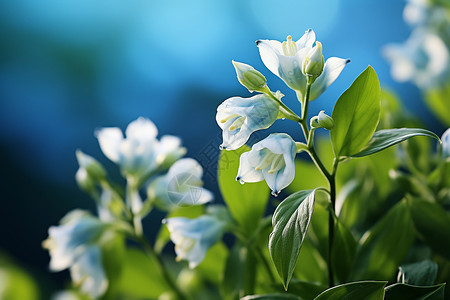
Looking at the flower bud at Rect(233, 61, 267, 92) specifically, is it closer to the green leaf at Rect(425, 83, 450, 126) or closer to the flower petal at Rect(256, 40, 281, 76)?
the flower petal at Rect(256, 40, 281, 76)

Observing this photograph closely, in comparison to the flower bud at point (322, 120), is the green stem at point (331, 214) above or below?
below

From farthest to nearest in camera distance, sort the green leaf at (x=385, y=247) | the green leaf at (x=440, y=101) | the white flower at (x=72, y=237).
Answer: the green leaf at (x=440, y=101)
the white flower at (x=72, y=237)
the green leaf at (x=385, y=247)

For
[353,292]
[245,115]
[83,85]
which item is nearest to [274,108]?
[245,115]

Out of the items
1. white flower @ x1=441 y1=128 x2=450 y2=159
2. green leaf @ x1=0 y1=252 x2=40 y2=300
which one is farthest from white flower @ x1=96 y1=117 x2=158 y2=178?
green leaf @ x1=0 y1=252 x2=40 y2=300

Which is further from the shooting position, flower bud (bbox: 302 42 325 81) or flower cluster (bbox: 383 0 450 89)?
flower cluster (bbox: 383 0 450 89)

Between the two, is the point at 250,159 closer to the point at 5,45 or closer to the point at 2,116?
the point at 2,116

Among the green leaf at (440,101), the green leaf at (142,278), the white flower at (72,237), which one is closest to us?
the white flower at (72,237)

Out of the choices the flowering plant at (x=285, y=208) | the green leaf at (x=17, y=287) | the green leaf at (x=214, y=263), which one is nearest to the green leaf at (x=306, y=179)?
the flowering plant at (x=285, y=208)

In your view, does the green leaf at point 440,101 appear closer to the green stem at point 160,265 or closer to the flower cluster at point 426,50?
the flower cluster at point 426,50
